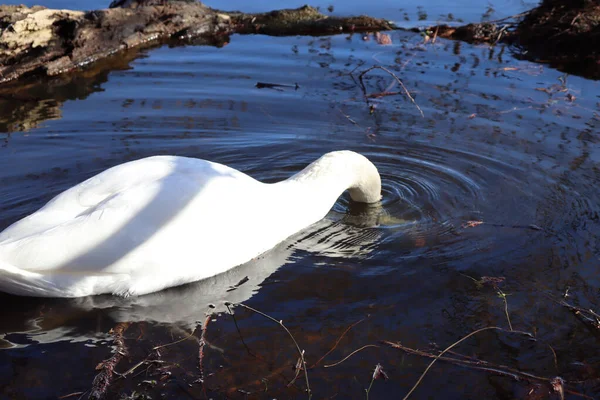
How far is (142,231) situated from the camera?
4973 millimetres

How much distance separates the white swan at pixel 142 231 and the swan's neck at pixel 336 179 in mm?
416

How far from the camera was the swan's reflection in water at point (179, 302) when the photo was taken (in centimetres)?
A: 483

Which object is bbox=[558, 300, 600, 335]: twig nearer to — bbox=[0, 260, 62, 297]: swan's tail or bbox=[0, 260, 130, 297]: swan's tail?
bbox=[0, 260, 130, 297]: swan's tail

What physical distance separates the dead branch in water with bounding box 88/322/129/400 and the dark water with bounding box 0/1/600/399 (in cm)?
5

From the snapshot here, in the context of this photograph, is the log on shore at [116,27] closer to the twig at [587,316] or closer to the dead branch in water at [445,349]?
the dead branch in water at [445,349]

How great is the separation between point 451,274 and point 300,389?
1.68 m

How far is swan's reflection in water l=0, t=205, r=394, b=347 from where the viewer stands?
190 inches

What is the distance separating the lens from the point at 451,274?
547 centimetres

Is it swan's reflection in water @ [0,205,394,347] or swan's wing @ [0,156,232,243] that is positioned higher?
swan's wing @ [0,156,232,243]

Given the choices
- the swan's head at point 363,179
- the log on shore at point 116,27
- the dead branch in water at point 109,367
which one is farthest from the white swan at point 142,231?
the log on shore at point 116,27

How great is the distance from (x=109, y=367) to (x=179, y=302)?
89 cm

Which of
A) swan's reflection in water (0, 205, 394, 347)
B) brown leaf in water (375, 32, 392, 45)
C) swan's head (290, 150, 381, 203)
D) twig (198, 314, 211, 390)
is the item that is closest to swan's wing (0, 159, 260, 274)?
swan's reflection in water (0, 205, 394, 347)

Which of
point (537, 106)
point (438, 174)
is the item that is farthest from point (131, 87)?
point (537, 106)

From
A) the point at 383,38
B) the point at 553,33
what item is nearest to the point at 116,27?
the point at 383,38
